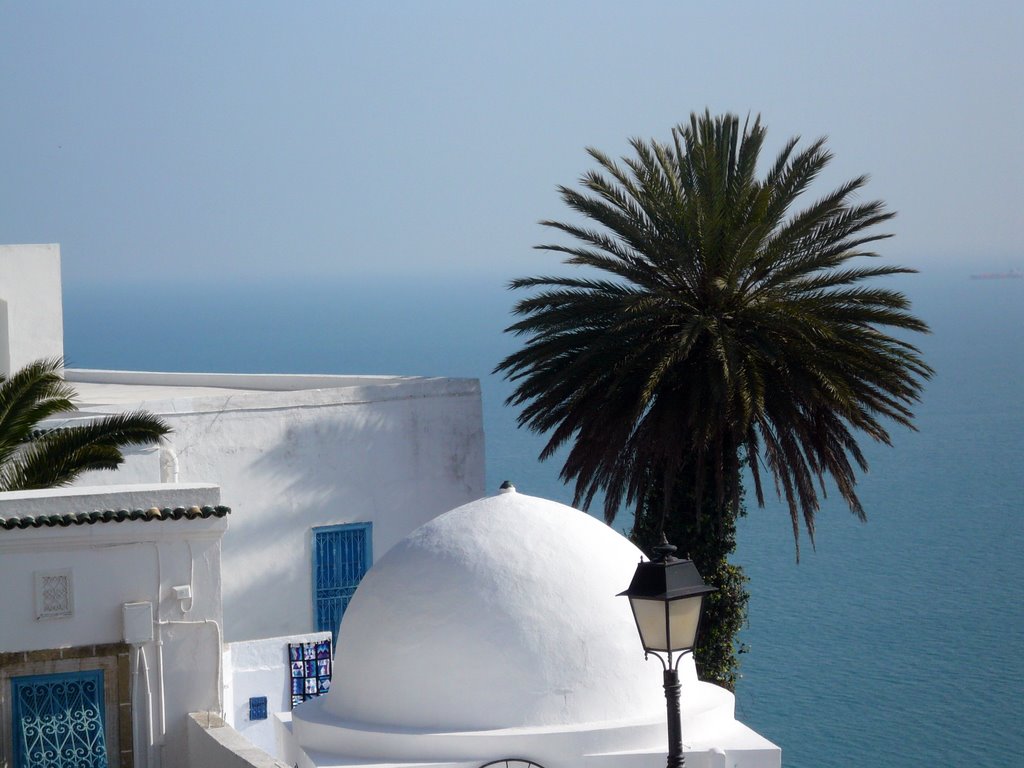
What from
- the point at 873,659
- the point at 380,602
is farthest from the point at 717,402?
the point at 873,659

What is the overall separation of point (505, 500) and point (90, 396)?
42.4 ft

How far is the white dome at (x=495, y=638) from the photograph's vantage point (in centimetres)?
1058

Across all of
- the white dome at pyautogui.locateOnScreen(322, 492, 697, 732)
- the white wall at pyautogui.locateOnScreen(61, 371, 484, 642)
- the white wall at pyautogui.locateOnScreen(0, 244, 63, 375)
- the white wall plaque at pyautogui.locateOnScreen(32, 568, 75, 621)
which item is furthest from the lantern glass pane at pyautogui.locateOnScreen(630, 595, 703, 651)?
the white wall at pyautogui.locateOnScreen(0, 244, 63, 375)

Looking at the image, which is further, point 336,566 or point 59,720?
point 336,566

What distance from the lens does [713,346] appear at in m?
16.8

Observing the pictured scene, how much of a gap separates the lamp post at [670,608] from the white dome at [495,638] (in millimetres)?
2735

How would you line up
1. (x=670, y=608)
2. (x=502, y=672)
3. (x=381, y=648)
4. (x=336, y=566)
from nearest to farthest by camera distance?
(x=670, y=608) < (x=502, y=672) < (x=381, y=648) < (x=336, y=566)

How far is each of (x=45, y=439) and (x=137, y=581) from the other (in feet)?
11.1

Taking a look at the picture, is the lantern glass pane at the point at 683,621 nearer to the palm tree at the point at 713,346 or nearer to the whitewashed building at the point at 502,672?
the whitewashed building at the point at 502,672

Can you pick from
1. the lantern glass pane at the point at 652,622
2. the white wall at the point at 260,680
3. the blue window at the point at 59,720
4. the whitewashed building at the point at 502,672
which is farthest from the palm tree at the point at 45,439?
the lantern glass pane at the point at 652,622

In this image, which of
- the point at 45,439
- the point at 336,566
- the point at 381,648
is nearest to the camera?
the point at 381,648

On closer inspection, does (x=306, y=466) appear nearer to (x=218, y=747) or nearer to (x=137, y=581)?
(x=137, y=581)

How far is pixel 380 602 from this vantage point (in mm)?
11141

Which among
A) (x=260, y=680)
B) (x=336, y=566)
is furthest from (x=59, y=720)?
(x=336, y=566)
